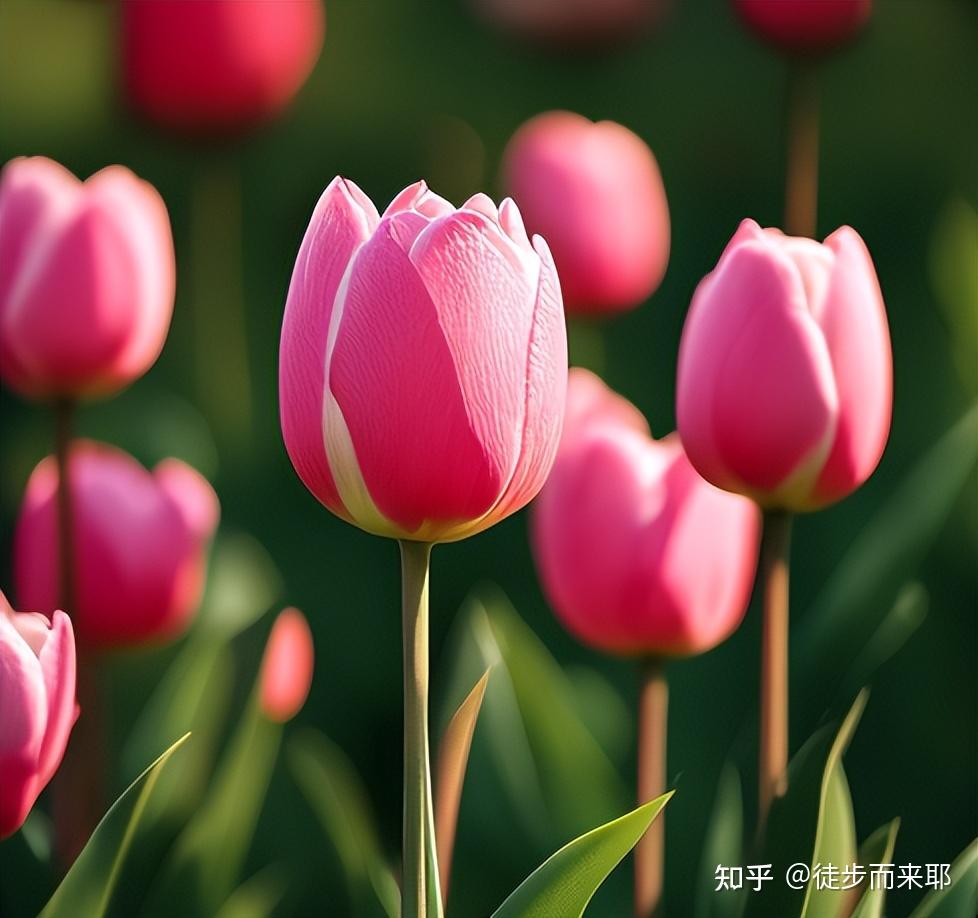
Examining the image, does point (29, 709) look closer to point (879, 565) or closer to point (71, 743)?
point (71, 743)

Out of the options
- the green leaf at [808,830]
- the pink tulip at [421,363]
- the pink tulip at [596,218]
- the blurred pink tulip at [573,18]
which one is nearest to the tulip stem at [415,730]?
the pink tulip at [421,363]

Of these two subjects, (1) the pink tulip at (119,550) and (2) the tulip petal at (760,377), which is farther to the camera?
(1) the pink tulip at (119,550)

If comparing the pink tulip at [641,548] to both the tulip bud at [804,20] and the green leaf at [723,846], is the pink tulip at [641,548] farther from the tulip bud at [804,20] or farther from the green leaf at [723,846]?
the tulip bud at [804,20]

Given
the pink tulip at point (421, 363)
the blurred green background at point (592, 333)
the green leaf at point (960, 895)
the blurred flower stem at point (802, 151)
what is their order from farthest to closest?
the blurred flower stem at point (802, 151) < the blurred green background at point (592, 333) < the green leaf at point (960, 895) < the pink tulip at point (421, 363)

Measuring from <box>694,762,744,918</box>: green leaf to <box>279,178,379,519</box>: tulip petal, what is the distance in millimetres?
204

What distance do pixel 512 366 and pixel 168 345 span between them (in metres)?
0.50

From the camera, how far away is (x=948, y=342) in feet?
2.51

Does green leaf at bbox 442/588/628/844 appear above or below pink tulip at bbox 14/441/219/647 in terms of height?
below

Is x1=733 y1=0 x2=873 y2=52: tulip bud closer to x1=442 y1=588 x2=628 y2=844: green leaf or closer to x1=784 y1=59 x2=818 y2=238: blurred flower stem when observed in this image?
x1=784 y1=59 x2=818 y2=238: blurred flower stem

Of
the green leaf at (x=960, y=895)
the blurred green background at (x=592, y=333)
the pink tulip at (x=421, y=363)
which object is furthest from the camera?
the blurred green background at (x=592, y=333)

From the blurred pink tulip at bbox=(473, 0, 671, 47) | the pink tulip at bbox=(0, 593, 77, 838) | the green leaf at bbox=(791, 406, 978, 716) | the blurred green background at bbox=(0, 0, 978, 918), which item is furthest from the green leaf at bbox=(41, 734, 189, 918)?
the blurred pink tulip at bbox=(473, 0, 671, 47)

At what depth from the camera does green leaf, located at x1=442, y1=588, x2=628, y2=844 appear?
54 centimetres

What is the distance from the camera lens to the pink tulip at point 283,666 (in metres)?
0.54

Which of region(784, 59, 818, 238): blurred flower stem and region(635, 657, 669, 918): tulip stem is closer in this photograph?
region(635, 657, 669, 918): tulip stem
